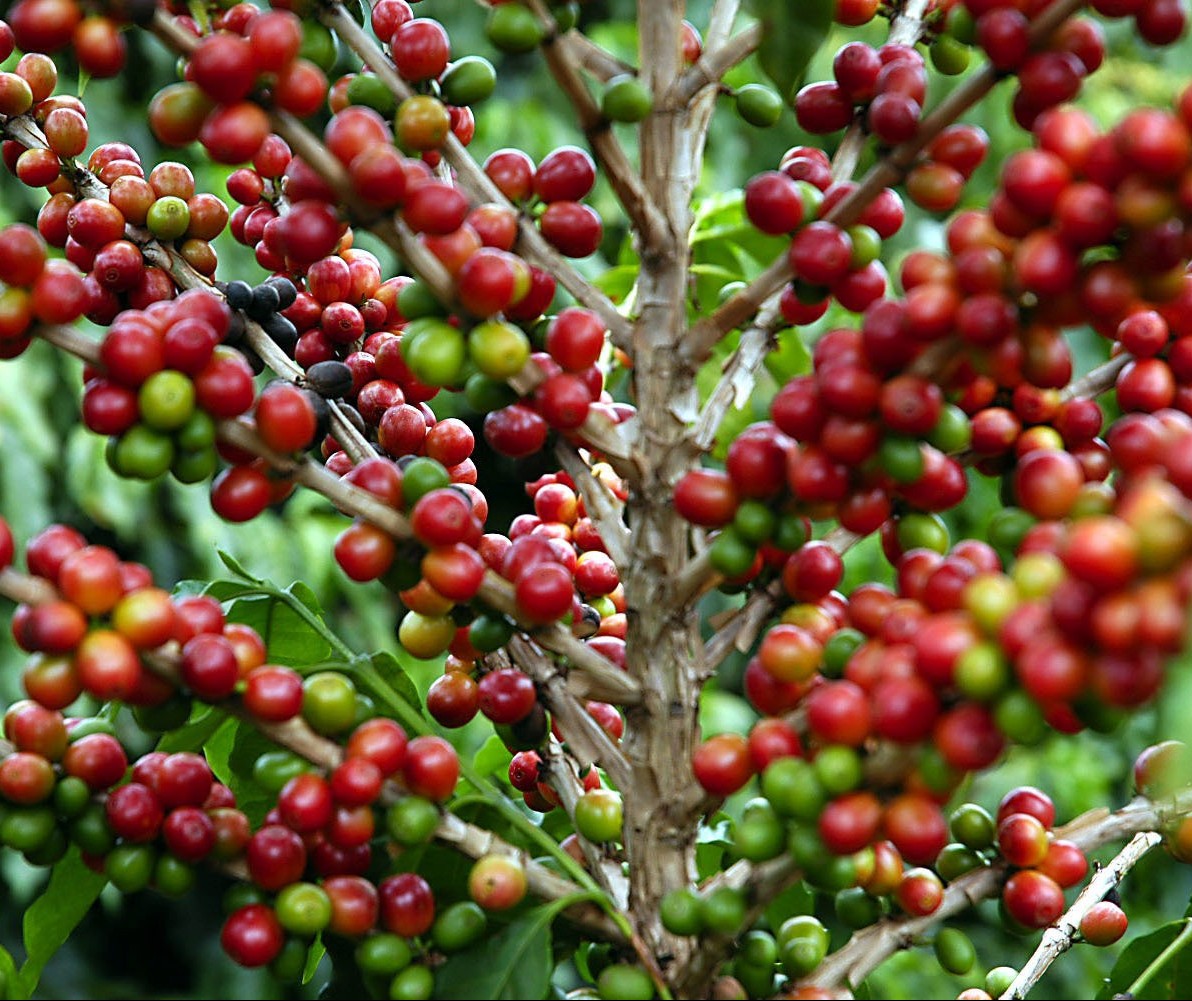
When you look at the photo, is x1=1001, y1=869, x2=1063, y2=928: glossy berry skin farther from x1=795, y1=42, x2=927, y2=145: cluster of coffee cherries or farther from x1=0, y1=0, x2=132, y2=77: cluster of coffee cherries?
x1=0, y1=0, x2=132, y2=77: cluster of coffee cherries

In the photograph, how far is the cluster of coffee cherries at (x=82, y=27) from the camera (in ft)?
2.17

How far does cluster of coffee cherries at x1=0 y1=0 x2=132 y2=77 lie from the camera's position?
663 millimetres

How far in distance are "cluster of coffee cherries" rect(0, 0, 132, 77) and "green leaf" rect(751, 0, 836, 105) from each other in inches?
13.0

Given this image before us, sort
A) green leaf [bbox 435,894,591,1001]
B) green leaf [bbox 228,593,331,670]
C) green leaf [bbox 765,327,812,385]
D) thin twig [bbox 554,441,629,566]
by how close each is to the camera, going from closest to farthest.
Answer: green leaf [bbox 435,894,591,1001] → thin twig [bbox 554,441,629,566] → green leaf [bbox 228,593,331,670] → green leaf [bbox 765,327,812,385]

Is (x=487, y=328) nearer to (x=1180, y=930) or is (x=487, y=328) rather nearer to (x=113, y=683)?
(x=113, y=683)

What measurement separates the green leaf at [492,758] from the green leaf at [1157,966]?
50 centimetres

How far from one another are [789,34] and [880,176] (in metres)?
0.11

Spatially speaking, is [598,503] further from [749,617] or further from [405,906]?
[405,906]

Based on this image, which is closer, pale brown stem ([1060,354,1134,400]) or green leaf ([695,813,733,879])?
pale brown stem ([1060,354,1134,400])

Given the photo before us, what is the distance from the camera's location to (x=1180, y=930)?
2.72 feet

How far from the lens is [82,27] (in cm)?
68

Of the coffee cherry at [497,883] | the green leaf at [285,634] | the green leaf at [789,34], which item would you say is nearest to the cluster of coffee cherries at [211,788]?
the coffee cherry at [497,883]

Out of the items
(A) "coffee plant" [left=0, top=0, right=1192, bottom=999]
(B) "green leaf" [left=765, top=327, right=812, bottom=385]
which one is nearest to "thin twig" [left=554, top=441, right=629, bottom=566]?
(A) "coffee plant" [left=0, top=0, right=1192, bottom=999]

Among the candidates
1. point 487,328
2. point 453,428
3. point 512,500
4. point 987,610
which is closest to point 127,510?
point 512,500
